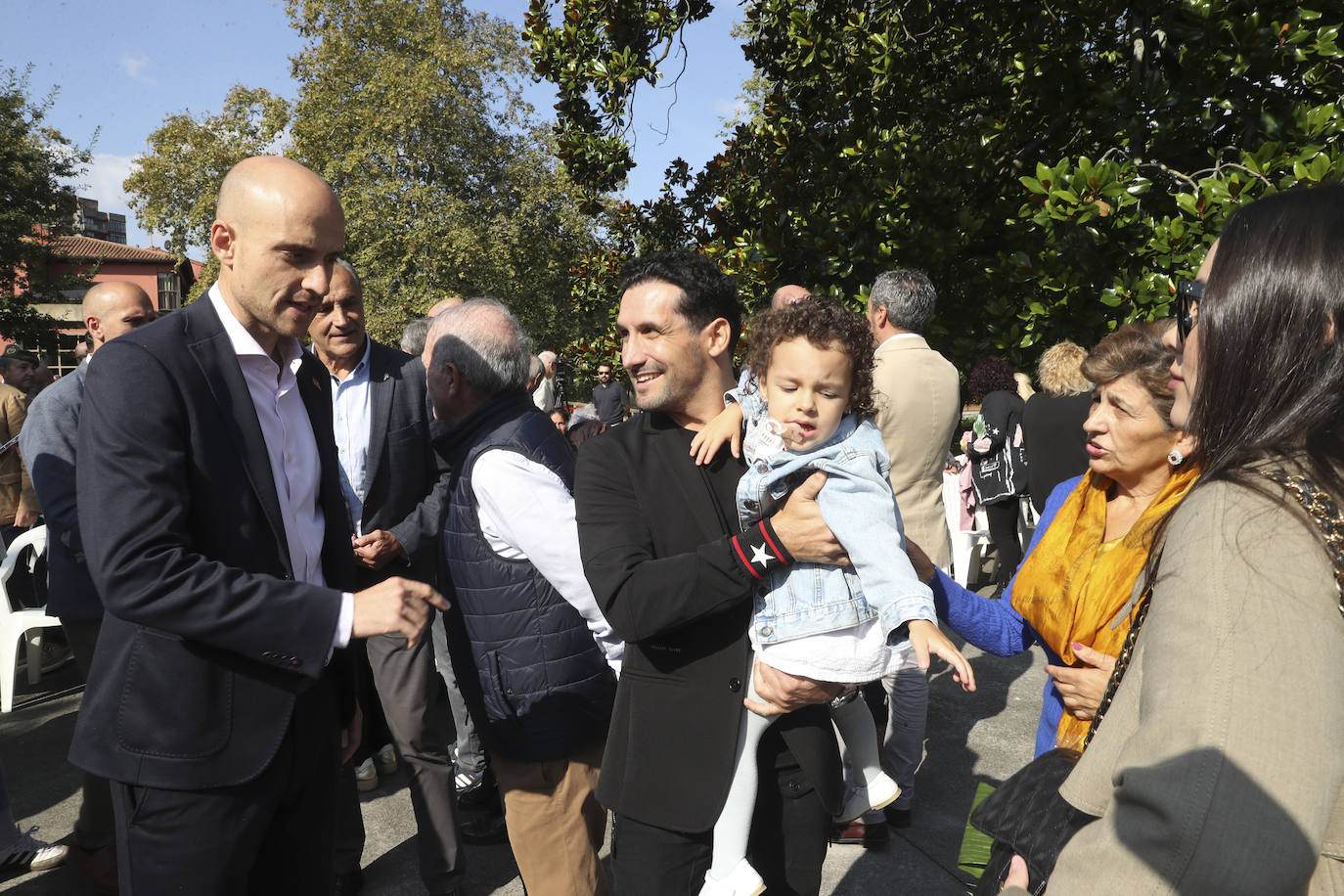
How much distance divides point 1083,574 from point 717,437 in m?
0.93

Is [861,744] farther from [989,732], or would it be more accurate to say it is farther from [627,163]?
[627,163]

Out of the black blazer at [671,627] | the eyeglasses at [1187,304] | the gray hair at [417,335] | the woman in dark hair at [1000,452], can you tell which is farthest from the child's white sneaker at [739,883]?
the woman in dark hair at [1000,452]

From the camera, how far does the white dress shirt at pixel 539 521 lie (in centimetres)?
242

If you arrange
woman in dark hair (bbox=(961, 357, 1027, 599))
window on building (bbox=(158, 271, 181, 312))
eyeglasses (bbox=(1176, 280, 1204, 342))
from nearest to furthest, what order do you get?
eyeglasses (bbox=(1176, 280, 1204, 342)) < woman in dark hair (bbox=(961, 357, 1027, 599)) < window on building (bbox=(158, 271, 181, 312))

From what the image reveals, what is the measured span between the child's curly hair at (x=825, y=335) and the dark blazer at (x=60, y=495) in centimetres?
328

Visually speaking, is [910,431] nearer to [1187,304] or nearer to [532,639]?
[532,639]

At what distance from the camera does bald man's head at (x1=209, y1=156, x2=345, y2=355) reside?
1925mm

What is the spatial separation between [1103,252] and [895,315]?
5.31ft

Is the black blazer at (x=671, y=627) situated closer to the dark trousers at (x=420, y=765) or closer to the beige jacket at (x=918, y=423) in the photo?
the dark trousers at (x=420, y=765)

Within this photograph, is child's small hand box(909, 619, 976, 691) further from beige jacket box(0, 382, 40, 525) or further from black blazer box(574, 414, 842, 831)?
beige jacket box(0, 382, 40, 525)

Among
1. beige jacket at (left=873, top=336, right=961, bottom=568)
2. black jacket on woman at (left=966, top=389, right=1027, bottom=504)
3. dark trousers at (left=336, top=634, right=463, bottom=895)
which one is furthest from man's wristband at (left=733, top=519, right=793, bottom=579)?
black jacket on woman at (left=966, top=389, right=1027, bottom=504)

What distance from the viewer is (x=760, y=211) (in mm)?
6004

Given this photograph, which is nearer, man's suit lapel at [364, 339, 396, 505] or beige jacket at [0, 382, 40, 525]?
man's suit lapel at [364, 339, 396, 505]

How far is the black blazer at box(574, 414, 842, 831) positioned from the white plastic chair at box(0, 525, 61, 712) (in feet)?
15.2
